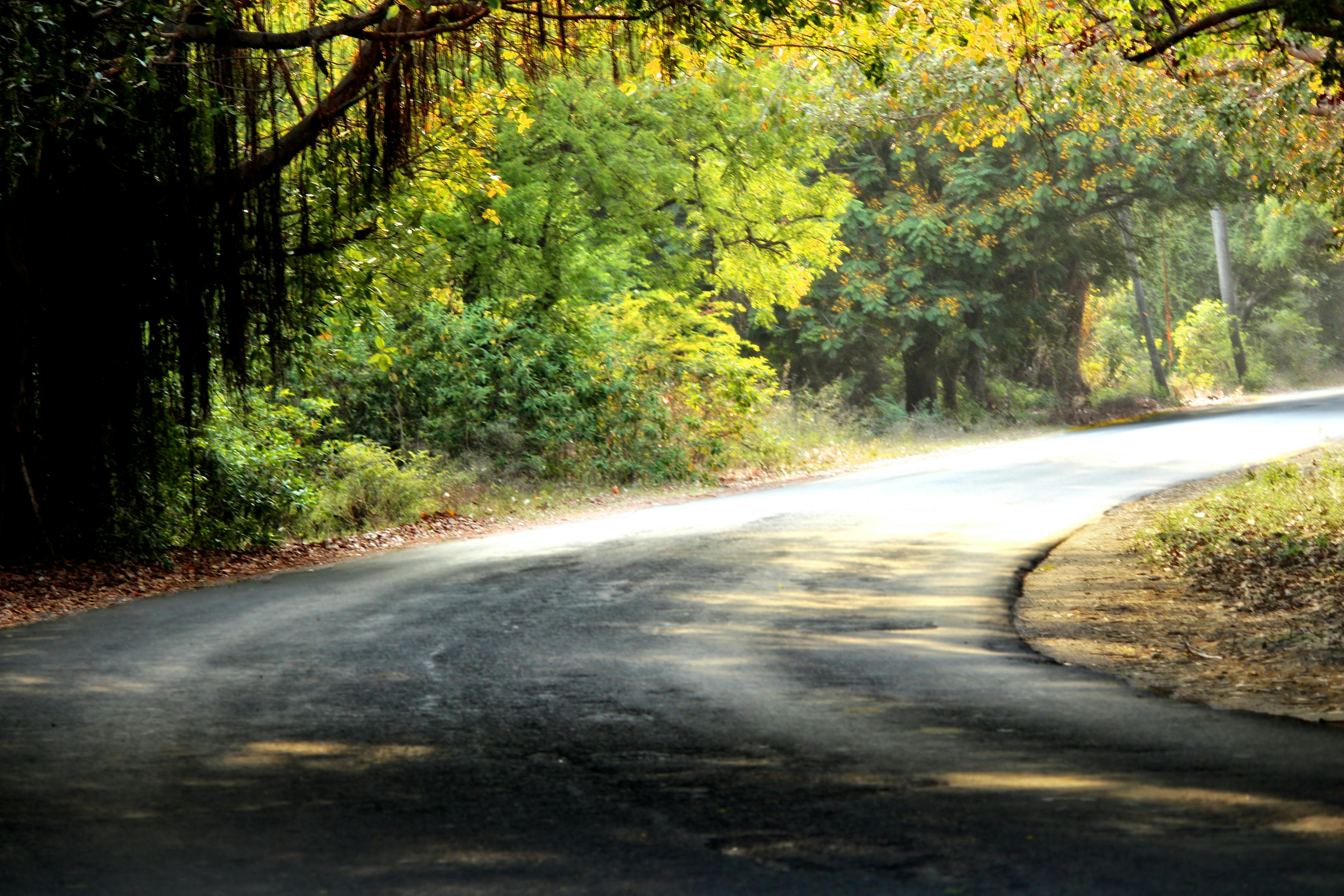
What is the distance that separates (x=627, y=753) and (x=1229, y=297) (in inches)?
2014

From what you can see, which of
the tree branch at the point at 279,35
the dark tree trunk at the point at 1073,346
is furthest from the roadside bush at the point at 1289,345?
the tree branch at the point at 279,35

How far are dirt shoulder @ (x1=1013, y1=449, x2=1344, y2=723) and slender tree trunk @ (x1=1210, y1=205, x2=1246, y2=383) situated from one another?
42205 millimetres

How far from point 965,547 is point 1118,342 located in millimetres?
38200

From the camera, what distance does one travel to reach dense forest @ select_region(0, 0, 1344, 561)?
12.9 m

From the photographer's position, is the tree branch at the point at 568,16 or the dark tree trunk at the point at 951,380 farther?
the dark tree trunk at the point at 951,380

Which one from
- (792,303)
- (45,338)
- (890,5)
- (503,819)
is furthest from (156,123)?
(792,303)

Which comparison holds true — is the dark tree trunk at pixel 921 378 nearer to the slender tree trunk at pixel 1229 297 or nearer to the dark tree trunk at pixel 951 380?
the dark tree trunk at pixel 951 380

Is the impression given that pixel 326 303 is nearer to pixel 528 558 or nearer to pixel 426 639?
pixel 528 558

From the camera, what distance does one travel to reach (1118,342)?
4859 cm

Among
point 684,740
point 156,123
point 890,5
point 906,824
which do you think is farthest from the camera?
point 890,5

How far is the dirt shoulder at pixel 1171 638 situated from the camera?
730 centimetres

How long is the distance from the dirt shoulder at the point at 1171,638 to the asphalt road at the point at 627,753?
329 millimetres

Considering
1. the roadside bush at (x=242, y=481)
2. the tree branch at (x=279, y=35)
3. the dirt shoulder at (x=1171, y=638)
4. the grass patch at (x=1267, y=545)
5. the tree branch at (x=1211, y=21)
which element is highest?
the tree branch at (x=279, y=35)

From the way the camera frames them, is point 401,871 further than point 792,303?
No
